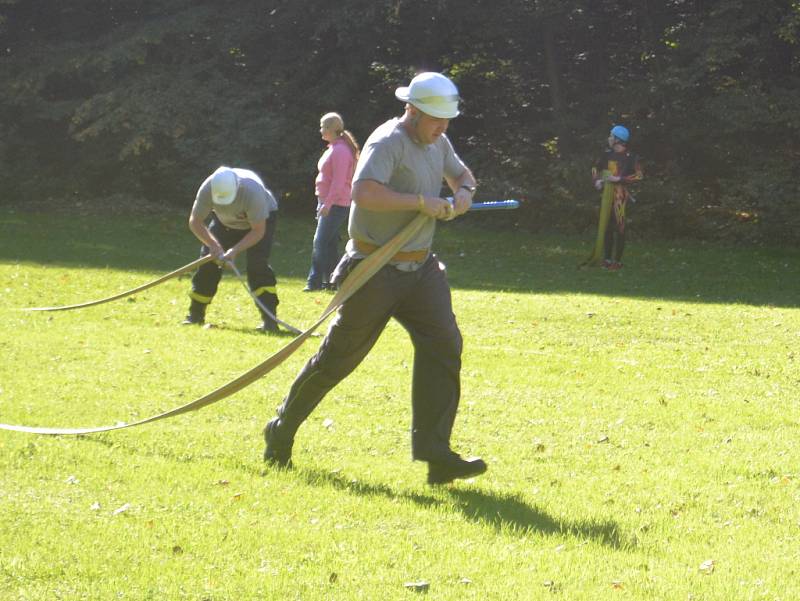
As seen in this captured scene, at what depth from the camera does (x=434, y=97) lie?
19.9 ft

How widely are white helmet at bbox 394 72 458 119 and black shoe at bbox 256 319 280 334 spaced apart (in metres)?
6.05

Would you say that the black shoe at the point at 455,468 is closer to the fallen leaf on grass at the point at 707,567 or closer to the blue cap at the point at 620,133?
the fallen leaf on grass at the point at 707,567

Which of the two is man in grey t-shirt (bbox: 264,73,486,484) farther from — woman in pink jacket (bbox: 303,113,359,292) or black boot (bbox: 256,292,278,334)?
woman in pink jacket (bbox: 303,113,359,292)

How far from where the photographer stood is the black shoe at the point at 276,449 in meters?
6.82

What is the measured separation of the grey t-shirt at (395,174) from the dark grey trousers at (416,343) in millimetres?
183

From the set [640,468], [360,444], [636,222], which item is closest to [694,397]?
[640,468]

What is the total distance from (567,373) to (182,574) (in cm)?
557

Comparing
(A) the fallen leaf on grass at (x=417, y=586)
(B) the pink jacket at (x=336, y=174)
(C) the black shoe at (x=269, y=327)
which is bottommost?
(A) the fallen leaf on grass at (x=417, y=586)

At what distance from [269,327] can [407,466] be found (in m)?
5.14

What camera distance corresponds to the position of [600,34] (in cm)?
2677

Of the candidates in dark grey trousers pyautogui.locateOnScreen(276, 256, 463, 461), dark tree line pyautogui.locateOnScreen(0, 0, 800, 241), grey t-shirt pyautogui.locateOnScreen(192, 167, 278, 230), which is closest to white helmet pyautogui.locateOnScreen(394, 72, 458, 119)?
dark grey trousers pyautogui.locateOnScreen(276, 256, 463, 461)

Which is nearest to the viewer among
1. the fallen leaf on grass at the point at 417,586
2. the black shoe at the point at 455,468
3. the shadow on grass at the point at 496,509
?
the fallen leaf on grass at the point at 417,586

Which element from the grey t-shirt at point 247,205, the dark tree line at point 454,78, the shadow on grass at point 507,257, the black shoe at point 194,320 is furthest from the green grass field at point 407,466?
the dark tree line at point 454,78

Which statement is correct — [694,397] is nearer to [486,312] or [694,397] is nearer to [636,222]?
[486,312]
